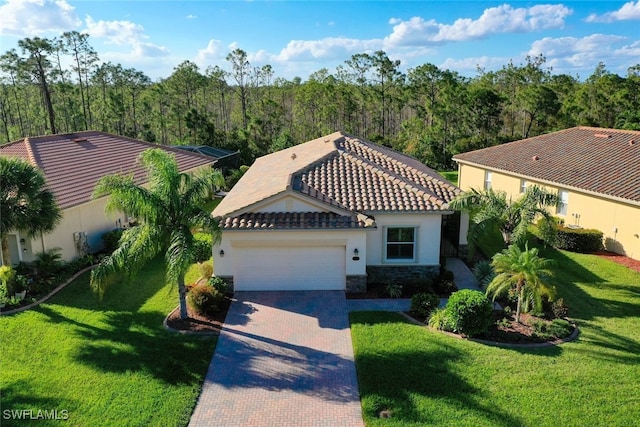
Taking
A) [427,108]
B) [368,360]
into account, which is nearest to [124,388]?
[368,360]

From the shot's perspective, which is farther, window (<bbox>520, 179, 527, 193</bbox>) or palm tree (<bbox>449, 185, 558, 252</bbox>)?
window (<bbox>520, 179, 527, 193</bbox>)

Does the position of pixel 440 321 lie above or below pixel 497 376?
above

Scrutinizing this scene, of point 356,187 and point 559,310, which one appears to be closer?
point 559,310

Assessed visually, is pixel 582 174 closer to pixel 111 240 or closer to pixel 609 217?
pixel 609 217

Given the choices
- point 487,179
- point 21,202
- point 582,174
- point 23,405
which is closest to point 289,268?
point 23,405

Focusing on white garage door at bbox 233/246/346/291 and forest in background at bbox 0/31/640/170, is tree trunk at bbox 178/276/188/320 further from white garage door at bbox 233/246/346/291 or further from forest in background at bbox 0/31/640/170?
forest in background at bbox 0/31/640/170

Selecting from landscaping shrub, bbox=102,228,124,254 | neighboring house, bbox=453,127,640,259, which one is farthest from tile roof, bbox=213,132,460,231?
neighboring house, bbox=453,127,640,259
